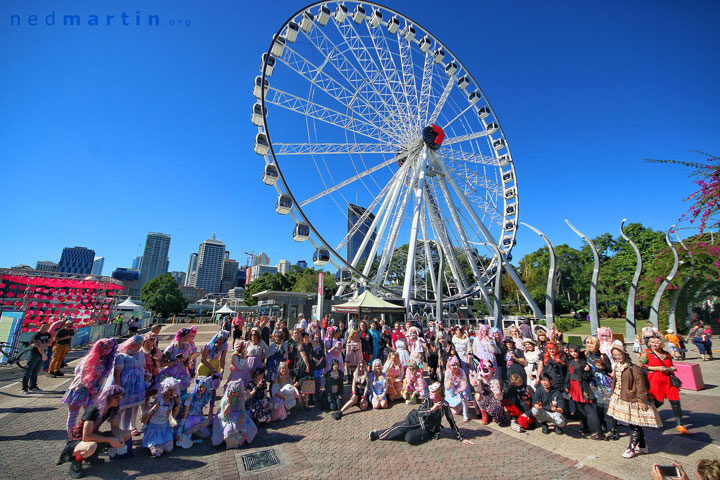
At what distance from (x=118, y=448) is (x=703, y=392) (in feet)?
43.7

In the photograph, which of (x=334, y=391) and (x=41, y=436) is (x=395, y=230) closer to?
(x=334, y=391)

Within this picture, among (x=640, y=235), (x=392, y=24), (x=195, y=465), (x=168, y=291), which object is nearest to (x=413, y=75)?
(x=392, y=24)

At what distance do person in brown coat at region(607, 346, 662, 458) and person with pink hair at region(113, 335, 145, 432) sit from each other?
779cm

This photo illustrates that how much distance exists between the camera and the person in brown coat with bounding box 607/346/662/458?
4941mm

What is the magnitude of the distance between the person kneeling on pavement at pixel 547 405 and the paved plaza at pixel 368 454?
24 centimetres

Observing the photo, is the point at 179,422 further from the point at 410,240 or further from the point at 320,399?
the point at 410,240

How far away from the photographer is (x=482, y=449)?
17.9 ft

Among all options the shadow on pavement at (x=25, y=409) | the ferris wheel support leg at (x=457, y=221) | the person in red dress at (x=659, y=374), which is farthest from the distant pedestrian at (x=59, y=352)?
the ferris wheel support leg at (x=457, y=221)

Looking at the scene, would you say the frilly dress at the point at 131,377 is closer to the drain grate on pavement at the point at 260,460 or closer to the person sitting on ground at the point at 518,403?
the drain grate on pavement at the point at 260,460

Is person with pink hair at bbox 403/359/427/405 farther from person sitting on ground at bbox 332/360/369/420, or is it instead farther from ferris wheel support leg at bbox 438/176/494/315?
ferris wheel support leg at bbox 438/176/494/315

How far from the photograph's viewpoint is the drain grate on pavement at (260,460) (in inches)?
192

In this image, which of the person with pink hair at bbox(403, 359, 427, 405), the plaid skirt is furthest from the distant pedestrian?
the plaid skirt

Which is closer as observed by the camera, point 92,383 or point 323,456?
point 92,383

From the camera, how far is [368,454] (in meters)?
5.25
